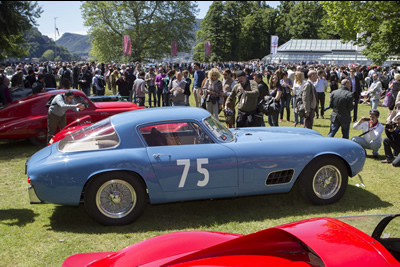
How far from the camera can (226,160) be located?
17.6 ft

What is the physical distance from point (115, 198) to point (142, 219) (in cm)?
63

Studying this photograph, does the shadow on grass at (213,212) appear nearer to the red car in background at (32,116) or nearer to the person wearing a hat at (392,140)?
the person wearing a hat at (392,140)

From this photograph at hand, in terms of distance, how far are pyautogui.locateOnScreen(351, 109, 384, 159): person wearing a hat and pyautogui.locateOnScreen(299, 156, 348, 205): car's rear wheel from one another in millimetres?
3292

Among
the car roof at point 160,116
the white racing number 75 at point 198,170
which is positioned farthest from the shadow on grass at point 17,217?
the white racing number 75 at point 198,170

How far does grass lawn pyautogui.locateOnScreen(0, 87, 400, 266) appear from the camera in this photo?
4754 millimetres

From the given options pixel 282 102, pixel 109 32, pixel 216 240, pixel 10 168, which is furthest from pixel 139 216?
pixel 109 32

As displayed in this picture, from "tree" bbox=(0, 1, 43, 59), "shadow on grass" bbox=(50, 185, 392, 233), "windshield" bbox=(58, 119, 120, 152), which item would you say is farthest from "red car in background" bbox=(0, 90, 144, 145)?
"tree" bbox=(0, 1, 43, 59)

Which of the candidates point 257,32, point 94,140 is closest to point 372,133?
point 94,140

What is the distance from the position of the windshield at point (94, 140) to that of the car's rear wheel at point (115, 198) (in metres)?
0.47

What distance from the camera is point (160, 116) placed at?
5613mm

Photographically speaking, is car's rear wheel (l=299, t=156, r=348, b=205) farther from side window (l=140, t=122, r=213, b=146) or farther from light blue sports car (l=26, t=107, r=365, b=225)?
side window (l=140, t=122, r=213, b=146)

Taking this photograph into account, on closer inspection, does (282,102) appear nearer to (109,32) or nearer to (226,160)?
(226,160)

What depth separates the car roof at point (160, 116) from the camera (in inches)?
219

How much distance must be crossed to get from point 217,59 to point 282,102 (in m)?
72.6
